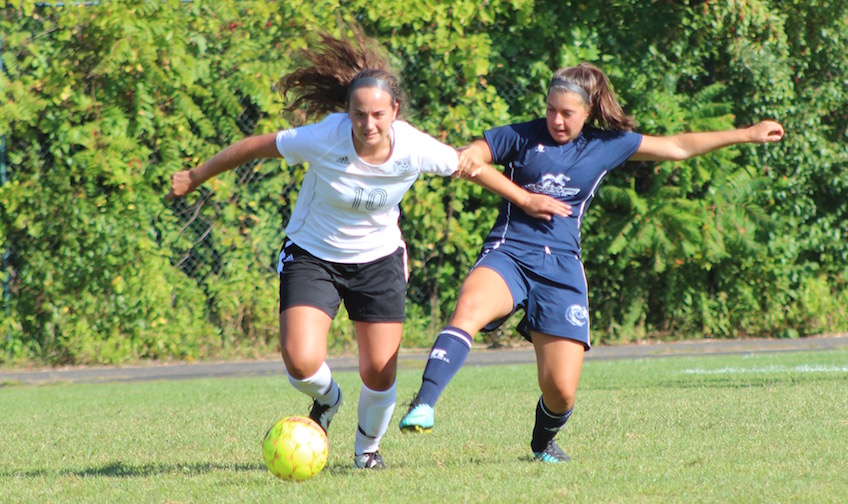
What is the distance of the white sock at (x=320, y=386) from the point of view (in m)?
5.23

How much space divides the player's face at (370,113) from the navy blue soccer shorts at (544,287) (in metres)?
0.87

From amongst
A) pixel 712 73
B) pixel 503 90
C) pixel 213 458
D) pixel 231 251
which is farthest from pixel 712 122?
pixel 213 458

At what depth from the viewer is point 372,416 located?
211 inches

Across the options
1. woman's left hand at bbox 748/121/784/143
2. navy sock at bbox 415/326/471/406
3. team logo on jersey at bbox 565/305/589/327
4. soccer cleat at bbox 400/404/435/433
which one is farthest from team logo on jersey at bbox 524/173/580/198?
soccer cleat at bbox 400/404/435/433

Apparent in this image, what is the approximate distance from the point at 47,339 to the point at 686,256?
7.15 metres

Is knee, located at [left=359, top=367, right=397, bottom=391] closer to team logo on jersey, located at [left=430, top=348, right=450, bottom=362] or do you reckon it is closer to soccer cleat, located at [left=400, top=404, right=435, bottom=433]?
team logo on jersey, located at [left=430, top=348, right=450, bottom=362]

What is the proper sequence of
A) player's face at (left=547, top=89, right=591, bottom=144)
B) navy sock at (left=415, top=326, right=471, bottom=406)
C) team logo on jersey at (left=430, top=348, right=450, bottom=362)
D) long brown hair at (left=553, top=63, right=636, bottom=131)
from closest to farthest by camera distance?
navy sock at (left=415, top=326, right=471, bottom=406) → team logo on jersey at (left=430, top=348, right=450, bottom=362) → player's face at (left=547, top=89, right=591, bottom=144) → long brown hair at (left=553, top=63, right=636, bottom=131)

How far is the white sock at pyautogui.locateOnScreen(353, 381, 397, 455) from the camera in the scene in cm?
537

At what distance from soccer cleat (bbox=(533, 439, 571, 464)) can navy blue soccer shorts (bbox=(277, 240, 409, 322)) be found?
100cm

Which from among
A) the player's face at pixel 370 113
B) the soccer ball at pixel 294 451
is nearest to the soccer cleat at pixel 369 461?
the soccer ball at pixel 294 451

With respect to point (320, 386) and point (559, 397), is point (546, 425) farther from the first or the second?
point (320, 386)

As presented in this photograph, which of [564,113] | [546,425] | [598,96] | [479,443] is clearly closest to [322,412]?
[479,443]

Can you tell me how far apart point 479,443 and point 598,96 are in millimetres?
2019

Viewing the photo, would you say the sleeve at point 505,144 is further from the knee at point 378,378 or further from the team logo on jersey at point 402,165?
the knee at point 378,378
